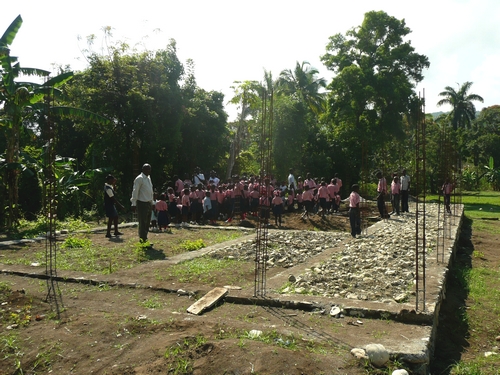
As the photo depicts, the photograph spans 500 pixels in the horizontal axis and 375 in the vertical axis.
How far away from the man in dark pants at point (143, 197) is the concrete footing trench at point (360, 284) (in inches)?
52.4

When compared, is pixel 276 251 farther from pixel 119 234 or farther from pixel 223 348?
pixel 223 348

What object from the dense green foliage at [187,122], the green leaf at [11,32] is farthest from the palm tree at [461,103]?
the green leaf at [11,32]

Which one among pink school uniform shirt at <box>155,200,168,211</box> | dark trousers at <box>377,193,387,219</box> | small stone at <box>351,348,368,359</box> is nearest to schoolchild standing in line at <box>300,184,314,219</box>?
dark trousers at <box>377,193,387,219</box>

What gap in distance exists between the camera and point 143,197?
1003cm

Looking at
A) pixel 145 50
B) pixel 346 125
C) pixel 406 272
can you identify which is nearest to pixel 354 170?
pixel 346 125

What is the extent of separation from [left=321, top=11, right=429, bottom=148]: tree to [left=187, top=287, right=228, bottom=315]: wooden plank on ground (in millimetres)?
24160

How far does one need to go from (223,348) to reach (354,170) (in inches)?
1109

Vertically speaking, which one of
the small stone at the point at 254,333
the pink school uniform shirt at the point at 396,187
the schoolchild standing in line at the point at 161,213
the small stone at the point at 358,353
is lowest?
the small stone at the point at 358,353

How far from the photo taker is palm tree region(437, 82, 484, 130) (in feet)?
185

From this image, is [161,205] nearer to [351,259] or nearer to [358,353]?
[351,259]

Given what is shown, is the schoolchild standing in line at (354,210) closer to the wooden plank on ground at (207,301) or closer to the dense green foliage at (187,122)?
the dense green foliage at (187,122)

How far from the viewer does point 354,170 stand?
31328 mm

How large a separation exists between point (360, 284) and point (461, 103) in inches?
2226

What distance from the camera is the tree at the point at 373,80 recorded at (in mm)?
28859
